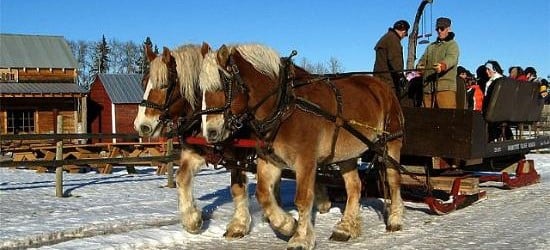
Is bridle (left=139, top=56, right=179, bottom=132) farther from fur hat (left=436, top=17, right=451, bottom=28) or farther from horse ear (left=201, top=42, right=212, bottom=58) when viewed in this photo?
fur hat (left=436, top=17, right=451, bottom=28)

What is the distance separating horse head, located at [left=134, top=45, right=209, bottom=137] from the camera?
6.55m

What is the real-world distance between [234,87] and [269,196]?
1.20 meters

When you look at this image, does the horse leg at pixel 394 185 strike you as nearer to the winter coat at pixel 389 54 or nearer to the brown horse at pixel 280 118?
the brown horse at pixel 280 118

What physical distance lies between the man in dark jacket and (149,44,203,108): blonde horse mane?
10.7 ft

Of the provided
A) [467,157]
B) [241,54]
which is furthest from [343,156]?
[467,157]

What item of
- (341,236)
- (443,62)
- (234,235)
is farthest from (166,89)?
(443,62)

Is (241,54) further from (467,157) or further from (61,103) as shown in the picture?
(61,103)

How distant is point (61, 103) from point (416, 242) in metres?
32.0

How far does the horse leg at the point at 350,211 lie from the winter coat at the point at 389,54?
1.80m

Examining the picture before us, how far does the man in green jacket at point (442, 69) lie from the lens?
8.89 m

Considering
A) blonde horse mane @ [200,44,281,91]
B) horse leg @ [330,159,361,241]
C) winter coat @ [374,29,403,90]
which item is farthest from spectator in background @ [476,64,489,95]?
blonde horse mane @ [200,44,281,91]

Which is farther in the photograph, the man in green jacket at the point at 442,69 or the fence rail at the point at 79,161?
the fence rail at the point at 79,161

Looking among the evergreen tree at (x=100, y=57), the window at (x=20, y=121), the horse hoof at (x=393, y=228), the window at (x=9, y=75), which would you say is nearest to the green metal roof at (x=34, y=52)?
the window at (x=9, y=75)

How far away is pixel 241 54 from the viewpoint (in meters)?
6.27
